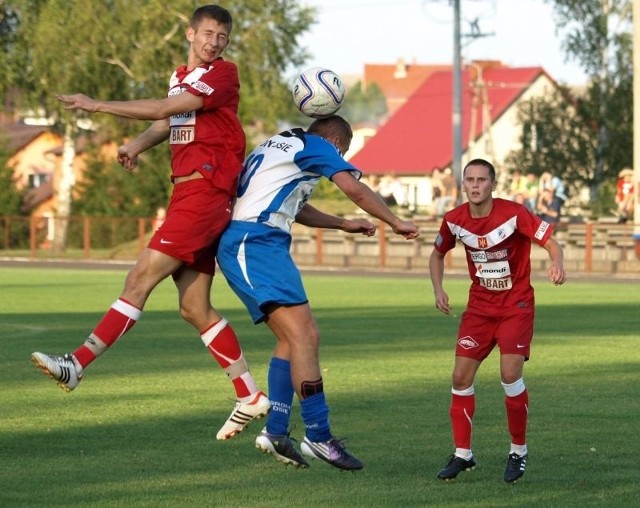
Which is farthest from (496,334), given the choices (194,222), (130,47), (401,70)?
(401,70)

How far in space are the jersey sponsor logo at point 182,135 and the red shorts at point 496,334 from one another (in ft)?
5.97

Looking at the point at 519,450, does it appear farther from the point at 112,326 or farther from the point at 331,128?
the point at 112,326

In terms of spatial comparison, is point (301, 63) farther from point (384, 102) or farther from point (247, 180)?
point (384, 102)

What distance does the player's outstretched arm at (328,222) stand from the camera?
896cm

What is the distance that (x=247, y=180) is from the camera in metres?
8.59

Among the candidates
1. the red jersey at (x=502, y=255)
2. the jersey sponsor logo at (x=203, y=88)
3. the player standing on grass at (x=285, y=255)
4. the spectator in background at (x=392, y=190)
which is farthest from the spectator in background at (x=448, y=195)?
the jersey sponsor logo at (x=203, y=88)

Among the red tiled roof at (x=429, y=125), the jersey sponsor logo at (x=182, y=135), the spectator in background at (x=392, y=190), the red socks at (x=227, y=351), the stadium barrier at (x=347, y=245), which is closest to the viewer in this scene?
the jersey sponsor logo at (x=182, y=135)

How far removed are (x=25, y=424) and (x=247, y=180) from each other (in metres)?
2.91

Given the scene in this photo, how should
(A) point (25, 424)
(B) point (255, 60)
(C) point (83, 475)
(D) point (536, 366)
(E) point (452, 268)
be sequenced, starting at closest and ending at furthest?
(C) point (83, 475) < (A) point (25, 424) < (D) point (536, 366) < (E) point (452, 268) < (B) point (255, 60)

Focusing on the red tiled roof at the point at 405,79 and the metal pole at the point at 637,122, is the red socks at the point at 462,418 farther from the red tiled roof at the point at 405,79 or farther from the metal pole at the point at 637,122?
the red tiled roof at the point at 405,79

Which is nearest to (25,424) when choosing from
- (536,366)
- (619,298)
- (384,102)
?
(536,366)

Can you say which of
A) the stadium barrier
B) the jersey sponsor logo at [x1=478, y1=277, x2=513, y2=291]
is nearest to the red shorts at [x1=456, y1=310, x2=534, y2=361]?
the jersey sponsor logo at [x1=478, y1=277, x2=513, y2=291]

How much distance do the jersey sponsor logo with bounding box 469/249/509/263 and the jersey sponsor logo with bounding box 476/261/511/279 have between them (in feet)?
0.09

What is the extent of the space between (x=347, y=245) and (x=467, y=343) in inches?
1311
